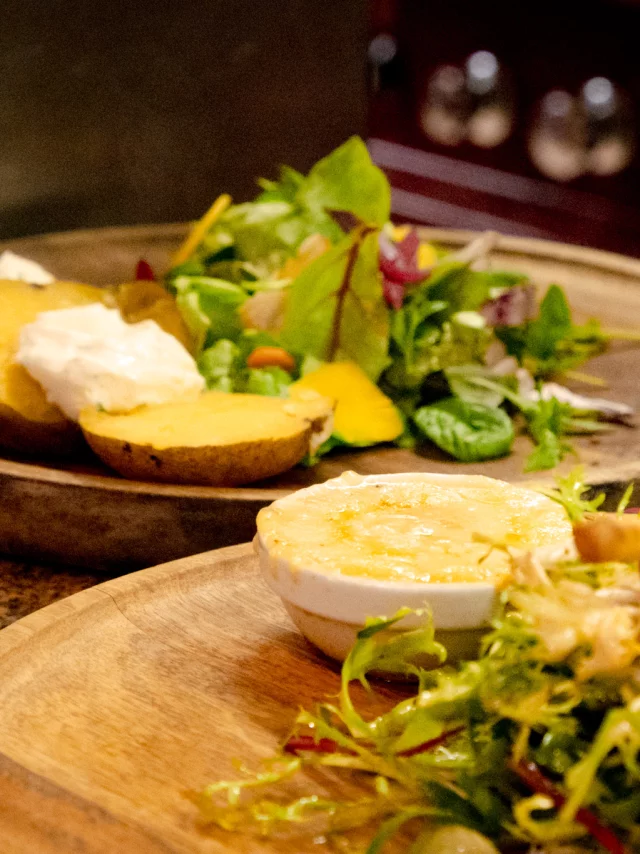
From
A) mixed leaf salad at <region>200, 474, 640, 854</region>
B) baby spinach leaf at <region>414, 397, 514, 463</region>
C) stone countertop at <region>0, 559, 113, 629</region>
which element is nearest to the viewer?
mixed leaf salad at <region>200, 474, 640, 854</region>

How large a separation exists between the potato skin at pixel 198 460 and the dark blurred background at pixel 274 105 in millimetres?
1114

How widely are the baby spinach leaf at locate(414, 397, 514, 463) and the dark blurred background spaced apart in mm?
1125

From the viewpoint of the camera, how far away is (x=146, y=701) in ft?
2.78

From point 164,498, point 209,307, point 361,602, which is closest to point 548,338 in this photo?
point 209,307

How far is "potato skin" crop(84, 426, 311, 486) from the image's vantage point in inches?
48.4

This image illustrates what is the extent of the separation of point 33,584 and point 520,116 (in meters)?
3.50

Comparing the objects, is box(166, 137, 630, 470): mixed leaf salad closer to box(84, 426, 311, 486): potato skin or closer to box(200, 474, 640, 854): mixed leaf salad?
box(84, 426, 311, 486): potato skin

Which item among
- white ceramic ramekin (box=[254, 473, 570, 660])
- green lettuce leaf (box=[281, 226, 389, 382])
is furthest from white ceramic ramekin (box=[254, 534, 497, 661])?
green lettuce leaf (box=[281, 226, 389, 382])

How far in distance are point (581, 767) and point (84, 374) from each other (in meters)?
0.88

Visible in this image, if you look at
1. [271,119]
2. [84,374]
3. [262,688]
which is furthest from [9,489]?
[271,119]

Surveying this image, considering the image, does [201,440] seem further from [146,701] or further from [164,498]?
[146,701]

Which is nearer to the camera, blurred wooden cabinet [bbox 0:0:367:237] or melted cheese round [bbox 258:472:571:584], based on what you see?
melted cheese round [bbox 258:472:571:584]

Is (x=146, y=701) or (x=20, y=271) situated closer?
(x=146, y=701)

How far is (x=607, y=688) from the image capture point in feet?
2.21
